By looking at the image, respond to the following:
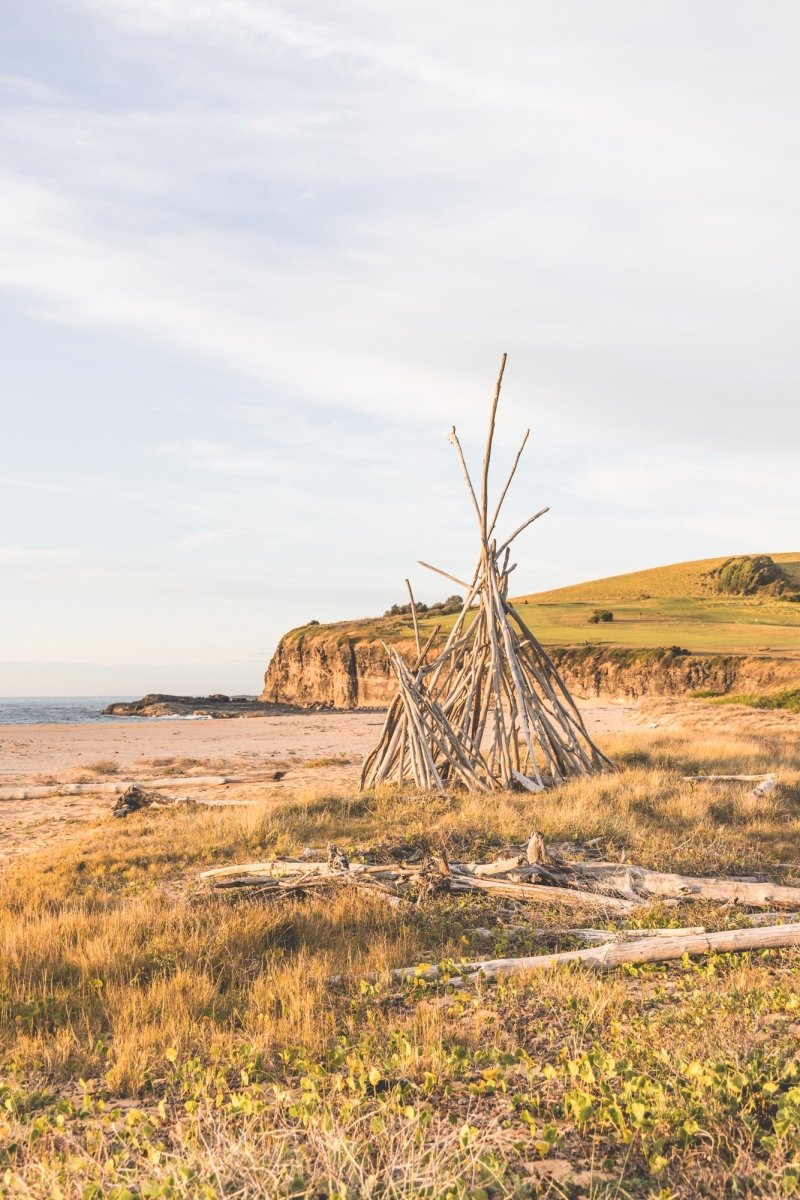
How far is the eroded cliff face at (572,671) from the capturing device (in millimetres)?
33562

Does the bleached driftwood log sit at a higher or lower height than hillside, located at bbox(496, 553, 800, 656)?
lower

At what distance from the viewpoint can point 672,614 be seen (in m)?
52.2

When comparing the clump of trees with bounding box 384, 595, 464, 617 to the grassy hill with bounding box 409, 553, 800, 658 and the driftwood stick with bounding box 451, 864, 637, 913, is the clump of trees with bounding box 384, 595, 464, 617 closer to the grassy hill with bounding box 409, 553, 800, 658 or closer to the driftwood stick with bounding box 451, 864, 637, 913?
the grassy hill with bounding box 409, 553, 800, 658

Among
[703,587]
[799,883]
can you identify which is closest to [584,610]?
[703,587]

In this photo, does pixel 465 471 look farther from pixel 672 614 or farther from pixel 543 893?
pixel 672 614

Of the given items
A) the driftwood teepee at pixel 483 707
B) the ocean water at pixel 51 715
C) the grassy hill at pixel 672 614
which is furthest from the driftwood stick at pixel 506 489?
the ocean water at pixel 51 715

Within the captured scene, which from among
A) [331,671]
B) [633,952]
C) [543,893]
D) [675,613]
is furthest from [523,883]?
[331,671]

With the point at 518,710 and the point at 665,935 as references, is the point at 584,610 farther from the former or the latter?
the point at 665,935

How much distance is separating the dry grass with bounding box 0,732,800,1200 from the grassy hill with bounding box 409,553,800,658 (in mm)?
32918

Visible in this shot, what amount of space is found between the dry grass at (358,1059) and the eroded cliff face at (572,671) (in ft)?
62.0

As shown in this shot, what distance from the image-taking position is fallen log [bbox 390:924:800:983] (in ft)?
15.5

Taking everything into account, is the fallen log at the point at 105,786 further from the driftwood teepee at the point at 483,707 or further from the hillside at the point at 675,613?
the hillside at the point at 675,613

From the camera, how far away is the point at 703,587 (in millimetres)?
66625

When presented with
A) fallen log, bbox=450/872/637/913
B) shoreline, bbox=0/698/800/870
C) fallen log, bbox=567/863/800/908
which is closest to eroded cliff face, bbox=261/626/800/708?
shoreline, bbox=0/698/800/870
